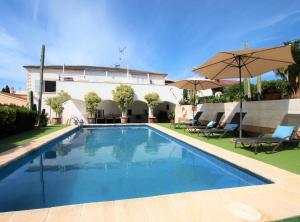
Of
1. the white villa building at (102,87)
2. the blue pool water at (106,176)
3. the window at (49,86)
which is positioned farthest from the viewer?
the window at (49,86)

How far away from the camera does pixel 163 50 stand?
25.9m

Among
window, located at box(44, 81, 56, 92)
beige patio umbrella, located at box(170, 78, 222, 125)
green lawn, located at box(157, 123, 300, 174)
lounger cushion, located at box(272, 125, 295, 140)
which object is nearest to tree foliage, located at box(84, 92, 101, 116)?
window, located at box(44, 81, 56, 92)

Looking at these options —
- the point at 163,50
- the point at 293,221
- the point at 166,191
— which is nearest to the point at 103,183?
the point at 166,191

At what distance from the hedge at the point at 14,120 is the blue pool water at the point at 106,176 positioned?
9.31 feet

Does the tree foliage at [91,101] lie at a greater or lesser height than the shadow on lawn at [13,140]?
greater

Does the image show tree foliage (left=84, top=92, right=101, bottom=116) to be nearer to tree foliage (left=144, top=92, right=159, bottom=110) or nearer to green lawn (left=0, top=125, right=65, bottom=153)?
tree foliage (left=144, top=92, right=159, bottom=110)

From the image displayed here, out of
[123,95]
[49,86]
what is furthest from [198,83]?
[49,86]

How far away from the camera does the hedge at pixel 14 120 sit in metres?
10.8

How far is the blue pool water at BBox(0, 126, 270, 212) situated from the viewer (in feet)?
16.5

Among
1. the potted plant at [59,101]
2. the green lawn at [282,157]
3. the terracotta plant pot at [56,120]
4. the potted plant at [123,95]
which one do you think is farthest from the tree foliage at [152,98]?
the green lawn at [282,157]

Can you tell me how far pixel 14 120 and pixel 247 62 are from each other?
11.0m

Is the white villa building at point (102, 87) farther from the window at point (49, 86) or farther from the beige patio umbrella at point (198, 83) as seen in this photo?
the beige patio umbrella at point (198, 83)

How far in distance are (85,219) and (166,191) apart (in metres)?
2.32

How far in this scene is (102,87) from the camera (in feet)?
76.1
